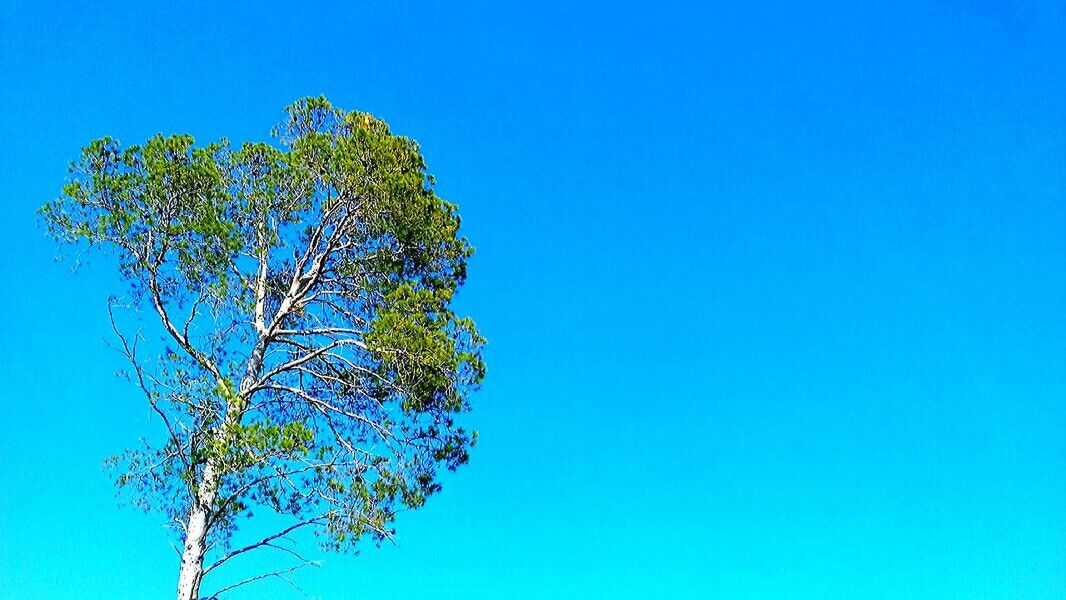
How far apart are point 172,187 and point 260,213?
4.52 ft

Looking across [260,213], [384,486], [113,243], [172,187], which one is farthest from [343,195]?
[384,486]

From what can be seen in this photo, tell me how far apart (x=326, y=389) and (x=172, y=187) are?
3795 mm

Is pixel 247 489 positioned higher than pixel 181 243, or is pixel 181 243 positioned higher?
pixel 181 243

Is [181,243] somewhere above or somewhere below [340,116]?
below

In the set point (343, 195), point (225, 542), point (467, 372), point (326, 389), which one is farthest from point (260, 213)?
point (225, 542)

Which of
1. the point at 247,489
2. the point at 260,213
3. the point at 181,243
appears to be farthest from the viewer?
the point at 260,213

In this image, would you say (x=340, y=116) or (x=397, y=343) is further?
(x=340, y=116)

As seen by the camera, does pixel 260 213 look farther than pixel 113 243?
Yes

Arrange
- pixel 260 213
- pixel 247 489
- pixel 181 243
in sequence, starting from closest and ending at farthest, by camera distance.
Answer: pixel 247 489 → pixel 181 243 → pixel 260 213

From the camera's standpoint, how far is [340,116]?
603 inches

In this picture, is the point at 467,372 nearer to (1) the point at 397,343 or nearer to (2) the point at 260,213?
(1) the point at 397,343

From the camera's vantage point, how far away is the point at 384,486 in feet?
44.0

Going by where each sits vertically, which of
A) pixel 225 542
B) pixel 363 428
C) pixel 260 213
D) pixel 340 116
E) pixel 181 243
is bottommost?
pixel 225 542

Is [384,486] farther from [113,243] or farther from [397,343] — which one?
[113,243]
